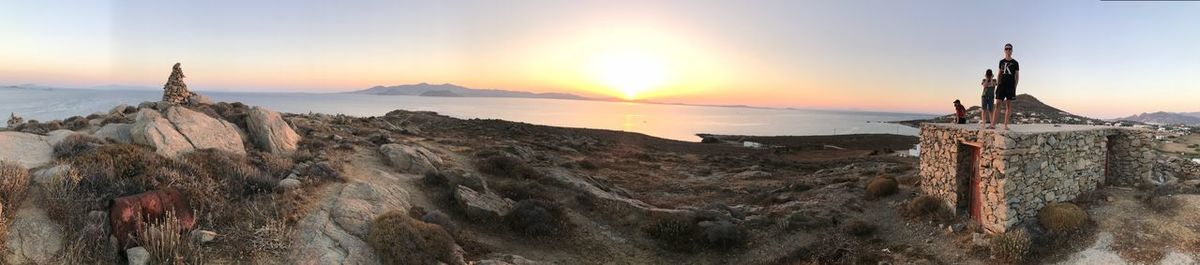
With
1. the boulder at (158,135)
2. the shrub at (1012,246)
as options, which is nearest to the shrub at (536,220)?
the boulder at (158,135)

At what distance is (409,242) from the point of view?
446 inches

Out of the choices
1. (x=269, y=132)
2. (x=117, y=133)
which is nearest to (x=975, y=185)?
(x=269, y=132)

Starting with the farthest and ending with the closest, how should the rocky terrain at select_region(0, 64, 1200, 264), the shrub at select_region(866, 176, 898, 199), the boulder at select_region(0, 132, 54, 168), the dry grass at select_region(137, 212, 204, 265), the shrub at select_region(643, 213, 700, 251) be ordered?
the shrub at select_region(866, 176, 898, 199)
the shrub at select_region(643, 213, 700, 251)
the boulder at select_region(0, 132, 54, 168)
the rocky terrain at select_region(0, 64, 1200, 264)
the dry grass at select_region(137, 212, 204, 265)

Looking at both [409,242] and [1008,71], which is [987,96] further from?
[409,242]

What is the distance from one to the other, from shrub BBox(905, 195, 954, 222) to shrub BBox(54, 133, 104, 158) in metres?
23.8

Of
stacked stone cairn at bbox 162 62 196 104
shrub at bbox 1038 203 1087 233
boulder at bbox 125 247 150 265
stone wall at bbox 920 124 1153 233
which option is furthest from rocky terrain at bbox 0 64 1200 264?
stacked stone cairn at bbox 162 62 196 104

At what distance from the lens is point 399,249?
1102 centimetres

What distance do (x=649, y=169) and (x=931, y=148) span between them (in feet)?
63.8

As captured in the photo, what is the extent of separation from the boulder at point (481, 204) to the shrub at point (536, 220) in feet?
1.66

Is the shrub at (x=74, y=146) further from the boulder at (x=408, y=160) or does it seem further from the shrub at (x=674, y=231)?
the shrub at (x=674, y=231)

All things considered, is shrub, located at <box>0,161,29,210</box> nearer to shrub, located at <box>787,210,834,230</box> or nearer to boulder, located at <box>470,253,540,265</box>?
boulder, located at <box>470,253,540,265</box>

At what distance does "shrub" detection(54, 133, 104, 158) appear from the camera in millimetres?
13195

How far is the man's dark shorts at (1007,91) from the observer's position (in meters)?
13.0

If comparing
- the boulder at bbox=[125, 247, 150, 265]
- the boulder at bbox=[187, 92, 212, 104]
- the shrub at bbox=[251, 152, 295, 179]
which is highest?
the boulder at bbox=[187, 92, 212, 104]
